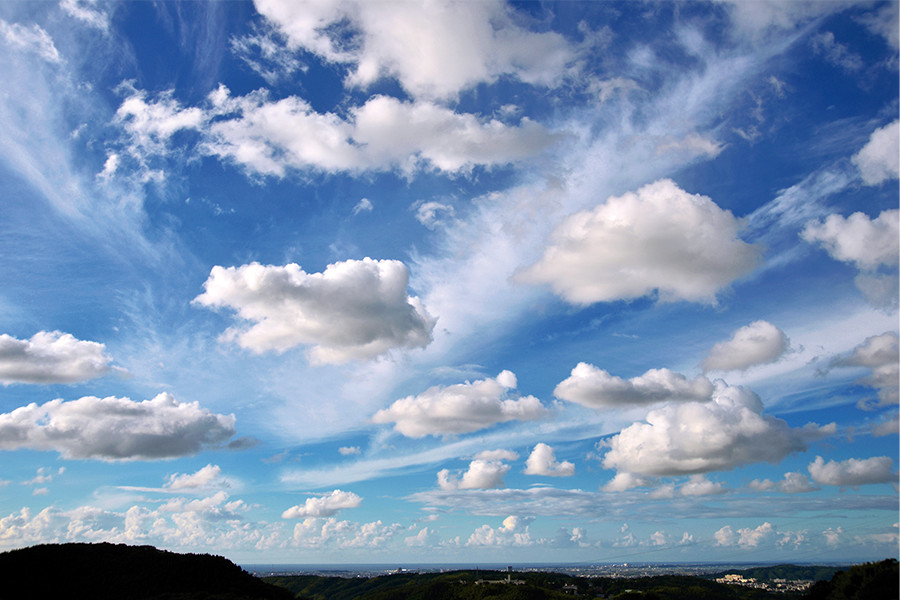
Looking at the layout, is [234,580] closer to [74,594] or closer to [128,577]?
[128,577]

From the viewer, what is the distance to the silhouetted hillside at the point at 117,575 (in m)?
138

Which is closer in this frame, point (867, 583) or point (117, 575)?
point (867, 583)

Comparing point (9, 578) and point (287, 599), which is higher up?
point (9, 578)

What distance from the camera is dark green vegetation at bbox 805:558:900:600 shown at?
337 ft

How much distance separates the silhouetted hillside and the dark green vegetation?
126m

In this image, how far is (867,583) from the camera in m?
110

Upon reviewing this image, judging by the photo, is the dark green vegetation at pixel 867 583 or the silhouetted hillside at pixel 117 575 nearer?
the dark green vegetation at pixel 867 583

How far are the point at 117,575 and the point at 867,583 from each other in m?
168

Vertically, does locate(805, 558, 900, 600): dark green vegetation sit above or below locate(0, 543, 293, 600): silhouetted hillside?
above

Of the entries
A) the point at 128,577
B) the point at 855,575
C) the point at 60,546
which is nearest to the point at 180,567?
the point at 128,577

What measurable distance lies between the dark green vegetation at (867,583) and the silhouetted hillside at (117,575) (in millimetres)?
126237

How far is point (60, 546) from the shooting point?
6220 inches

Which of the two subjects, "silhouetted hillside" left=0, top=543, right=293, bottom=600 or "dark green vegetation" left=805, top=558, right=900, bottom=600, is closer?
"dark green vegetation" left=805, top=558, right=900, bottom=600

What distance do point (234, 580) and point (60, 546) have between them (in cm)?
4937
